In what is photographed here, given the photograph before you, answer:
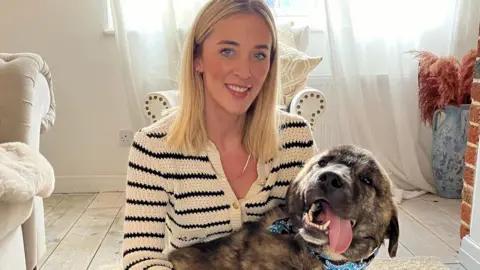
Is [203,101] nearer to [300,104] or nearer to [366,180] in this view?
[366,180]

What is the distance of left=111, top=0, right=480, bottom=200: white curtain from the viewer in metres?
3.07

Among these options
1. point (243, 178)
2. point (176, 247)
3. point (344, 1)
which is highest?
point (344, 1)

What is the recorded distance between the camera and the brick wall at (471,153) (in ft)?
7.13

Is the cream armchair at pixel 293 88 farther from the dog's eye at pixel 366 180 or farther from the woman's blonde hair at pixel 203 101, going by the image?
the dog's eye at pixel 366 180

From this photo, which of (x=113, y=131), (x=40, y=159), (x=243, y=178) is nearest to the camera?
(x=243, y=178)

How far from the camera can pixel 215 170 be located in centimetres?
130

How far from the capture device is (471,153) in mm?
2223

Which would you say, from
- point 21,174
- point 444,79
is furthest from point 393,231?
point 444,79

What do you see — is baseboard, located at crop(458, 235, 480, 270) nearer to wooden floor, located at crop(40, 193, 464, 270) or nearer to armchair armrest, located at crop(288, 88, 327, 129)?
wooden floor, located at crop(40, 193, 464, 270)

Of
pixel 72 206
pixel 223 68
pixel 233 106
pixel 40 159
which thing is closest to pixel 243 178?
pixel 233 106

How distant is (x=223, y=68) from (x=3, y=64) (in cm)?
101

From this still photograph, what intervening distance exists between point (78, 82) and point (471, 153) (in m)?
2.38

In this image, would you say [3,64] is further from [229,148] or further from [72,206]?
[72,206]

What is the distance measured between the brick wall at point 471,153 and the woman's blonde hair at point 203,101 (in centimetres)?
122
